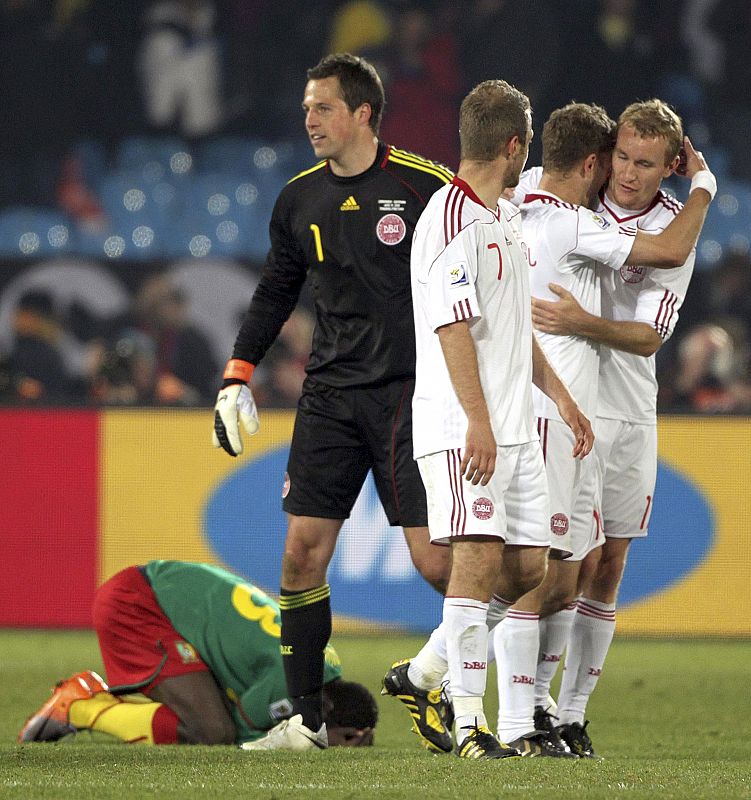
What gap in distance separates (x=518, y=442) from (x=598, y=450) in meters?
0.70

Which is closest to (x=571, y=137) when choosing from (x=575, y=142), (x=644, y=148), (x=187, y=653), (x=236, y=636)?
(x=575, y=142)

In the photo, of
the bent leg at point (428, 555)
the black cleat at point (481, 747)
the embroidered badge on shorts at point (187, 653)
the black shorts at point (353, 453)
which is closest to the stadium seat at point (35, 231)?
the embroidered badge on shorts at point (187, 653)

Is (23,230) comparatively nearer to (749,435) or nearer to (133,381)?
(133,381)

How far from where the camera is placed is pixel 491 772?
347cm

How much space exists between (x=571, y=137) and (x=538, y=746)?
1817mm

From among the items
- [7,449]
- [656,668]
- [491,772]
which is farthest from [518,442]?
[7,449]

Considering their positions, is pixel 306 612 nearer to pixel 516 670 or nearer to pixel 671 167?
pixel 516 670

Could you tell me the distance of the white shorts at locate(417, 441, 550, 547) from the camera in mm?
3809

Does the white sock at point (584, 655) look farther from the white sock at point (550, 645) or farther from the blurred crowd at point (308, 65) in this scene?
the blurred crowd at point (308, 65)

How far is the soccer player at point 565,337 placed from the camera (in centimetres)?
423

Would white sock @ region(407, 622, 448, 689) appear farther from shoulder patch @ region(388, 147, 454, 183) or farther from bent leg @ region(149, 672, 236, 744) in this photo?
shoulder patch @ region(388, 147, 454, 183)

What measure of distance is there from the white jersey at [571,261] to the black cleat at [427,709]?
94 centimetres

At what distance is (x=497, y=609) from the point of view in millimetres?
4223

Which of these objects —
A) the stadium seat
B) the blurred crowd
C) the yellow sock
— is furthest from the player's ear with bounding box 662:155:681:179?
the stadium seat
